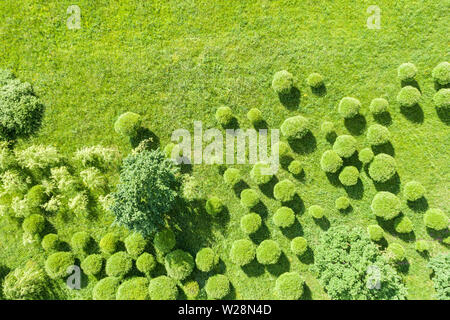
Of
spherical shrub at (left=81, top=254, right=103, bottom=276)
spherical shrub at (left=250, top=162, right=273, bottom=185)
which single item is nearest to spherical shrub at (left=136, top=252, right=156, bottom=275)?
spherical shrub at (left=81, top=254, right=103, bottom=276)

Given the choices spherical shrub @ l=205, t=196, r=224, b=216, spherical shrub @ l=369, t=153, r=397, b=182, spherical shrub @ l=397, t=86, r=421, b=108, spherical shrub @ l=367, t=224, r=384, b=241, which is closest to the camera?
spherical shrub @ l=369, t=153, r=397, b=182

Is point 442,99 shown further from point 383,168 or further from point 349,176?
point 349,176

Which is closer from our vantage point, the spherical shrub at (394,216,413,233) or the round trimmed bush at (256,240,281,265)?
the spherical shrub at (394,216,413,233)

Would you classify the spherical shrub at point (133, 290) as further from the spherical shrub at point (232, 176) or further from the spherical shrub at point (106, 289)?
the spherical shrub at point (232, 176)

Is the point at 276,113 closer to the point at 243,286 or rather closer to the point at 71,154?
the point at 243,286

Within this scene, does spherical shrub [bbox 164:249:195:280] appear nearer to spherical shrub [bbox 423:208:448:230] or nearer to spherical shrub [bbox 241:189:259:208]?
spherical shrub [bbox 241:189:259:208]

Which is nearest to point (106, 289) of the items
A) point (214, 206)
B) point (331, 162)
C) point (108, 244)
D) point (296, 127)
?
point (108, 244)
